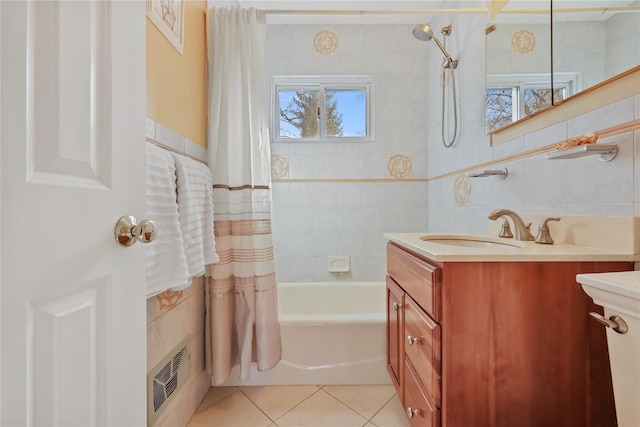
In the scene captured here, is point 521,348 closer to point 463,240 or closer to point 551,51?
point 463,240

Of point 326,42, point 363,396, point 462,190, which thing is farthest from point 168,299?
point 326,42

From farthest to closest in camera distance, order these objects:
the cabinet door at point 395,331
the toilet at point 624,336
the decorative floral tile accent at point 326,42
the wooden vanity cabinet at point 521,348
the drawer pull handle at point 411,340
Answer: the decorative floral tile accent at point 326,42, the cabinet door at point 395,331, the drawer pull handle at point 411,340, the wooden vanity cabinet at point 521,348, the toilet at point 624,336

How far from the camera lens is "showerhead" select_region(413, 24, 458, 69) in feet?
5.66

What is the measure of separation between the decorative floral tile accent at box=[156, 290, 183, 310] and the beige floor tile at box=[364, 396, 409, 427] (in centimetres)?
105

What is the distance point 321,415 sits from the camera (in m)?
1.35

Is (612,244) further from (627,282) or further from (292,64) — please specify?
(292,64)

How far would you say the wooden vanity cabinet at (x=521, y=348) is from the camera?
2.48 feet

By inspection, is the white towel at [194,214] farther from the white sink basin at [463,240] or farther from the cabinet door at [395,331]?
the white sink basin at [463,240]

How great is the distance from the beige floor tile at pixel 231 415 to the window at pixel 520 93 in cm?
183

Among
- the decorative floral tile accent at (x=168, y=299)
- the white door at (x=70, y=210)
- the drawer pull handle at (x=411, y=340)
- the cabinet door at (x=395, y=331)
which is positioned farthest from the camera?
the cabinet door at (x=395, y=331)

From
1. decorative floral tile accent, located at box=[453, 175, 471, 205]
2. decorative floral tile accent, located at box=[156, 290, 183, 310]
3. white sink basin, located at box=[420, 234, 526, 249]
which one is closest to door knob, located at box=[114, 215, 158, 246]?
decorative floral tile accent, located at box=[156, 290, 183, 310]

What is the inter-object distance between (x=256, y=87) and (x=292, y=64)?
1.00 metres

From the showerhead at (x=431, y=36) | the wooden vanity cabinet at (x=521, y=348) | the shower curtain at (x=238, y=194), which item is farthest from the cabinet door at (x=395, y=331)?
the showerhead at (x=431, y=36)

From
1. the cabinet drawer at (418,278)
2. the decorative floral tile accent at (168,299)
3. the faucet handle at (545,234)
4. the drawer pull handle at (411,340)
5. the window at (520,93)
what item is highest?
the window at (520,93)
